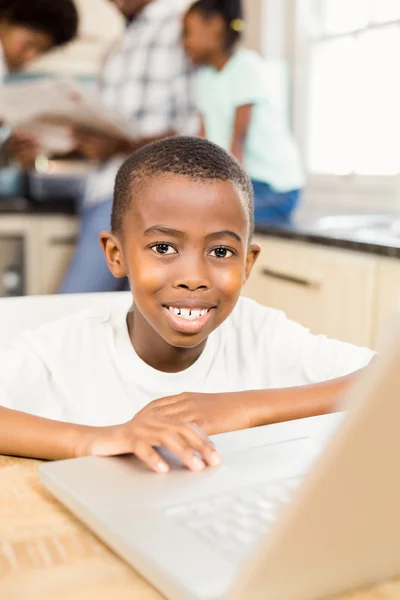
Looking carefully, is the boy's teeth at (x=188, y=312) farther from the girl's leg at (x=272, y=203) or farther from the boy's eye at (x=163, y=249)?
the girl's leg at (x=272, y=203)

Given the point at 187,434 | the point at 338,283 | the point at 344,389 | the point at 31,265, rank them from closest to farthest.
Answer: the point at 187,434
the point at 344,389
the point at 338,283
the point at 31,265

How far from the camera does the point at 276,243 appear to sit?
85.0 inches

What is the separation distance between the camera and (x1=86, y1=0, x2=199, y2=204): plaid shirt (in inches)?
107

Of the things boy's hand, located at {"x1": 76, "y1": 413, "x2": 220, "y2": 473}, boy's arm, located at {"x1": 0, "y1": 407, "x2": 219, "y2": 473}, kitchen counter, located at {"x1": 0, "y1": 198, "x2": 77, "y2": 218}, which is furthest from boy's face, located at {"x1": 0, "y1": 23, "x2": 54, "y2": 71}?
boy's hand, located at {"x1": 76, "y1": 413, "x2": 220, "y2": 473}

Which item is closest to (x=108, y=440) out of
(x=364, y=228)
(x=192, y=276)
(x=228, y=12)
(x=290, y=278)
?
(x=192, y=276)

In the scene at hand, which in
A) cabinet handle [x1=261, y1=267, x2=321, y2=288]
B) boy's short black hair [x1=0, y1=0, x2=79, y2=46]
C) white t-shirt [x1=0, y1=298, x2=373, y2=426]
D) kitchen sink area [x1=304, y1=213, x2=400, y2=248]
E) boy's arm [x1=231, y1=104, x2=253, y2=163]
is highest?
boy's short black hair [x1=0, y1=0, x2=79, y2=46]

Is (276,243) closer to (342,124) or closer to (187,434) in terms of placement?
(342,124)

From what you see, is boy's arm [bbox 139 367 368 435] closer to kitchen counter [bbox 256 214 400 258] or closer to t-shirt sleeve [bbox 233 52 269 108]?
kitchen counter [bbox 256 214 400 258]

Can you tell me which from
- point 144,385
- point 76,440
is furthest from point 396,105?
point 76,440

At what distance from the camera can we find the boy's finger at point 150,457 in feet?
1.78

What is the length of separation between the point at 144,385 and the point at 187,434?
0.47 metres

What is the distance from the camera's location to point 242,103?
2.54 m

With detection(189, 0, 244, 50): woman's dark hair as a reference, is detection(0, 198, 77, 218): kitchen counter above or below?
below

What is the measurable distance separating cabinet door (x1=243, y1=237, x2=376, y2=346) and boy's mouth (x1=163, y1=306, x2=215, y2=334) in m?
0.92
